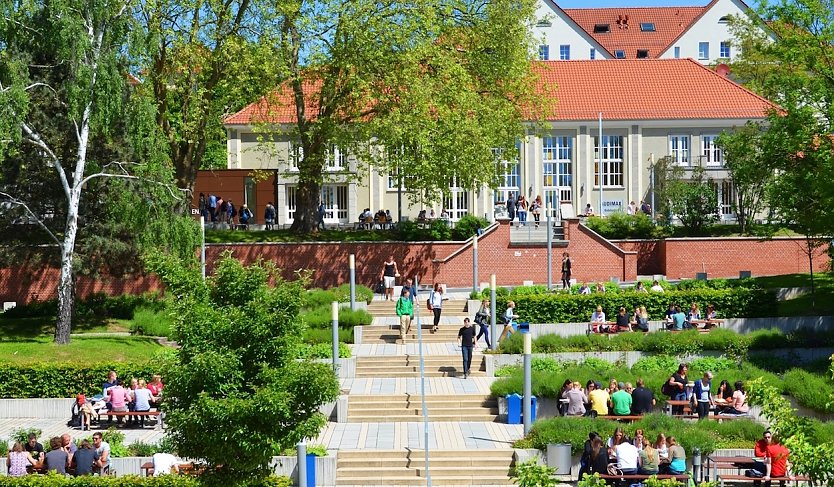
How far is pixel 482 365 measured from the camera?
32.2m

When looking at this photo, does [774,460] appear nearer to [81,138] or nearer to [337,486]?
[337,486]

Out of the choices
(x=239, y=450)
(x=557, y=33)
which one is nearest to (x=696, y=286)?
(x=239, y=450)

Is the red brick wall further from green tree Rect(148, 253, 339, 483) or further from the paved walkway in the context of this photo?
green tree Rect(148, 253, 339, 483)

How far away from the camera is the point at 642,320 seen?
3544cm

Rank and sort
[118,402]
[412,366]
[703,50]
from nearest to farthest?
[118,402]
[412,366]
[703,50]

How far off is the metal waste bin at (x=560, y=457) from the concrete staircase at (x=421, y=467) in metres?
0.90

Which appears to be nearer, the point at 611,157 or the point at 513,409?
the point at 513,409

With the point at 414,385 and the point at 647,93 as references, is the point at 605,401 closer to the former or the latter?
the point at 414,385

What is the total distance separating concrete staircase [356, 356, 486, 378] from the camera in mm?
31875

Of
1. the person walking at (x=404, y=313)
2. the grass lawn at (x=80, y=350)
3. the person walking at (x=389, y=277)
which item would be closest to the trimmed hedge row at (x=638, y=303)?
the person walking at (x=404, y=313)

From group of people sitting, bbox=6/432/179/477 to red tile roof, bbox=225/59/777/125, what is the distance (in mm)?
34790

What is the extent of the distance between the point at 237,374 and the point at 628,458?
762 cm

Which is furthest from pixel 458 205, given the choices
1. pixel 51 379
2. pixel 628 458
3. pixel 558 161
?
pixel 628 458

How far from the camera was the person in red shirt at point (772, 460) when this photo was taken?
2145 centimetres
